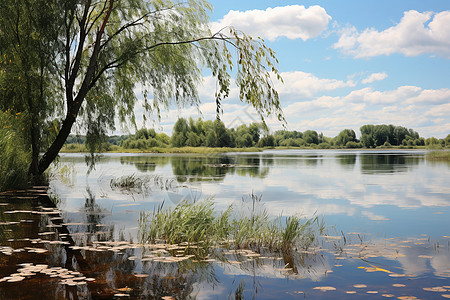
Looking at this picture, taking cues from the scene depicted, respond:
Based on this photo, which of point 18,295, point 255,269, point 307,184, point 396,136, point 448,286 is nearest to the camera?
point 18,295

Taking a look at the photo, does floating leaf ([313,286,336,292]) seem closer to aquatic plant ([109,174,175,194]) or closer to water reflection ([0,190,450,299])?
water reflection ([0,190,450,299])

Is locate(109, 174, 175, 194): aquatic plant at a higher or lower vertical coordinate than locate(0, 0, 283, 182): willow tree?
lower

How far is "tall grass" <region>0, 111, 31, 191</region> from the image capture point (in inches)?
455

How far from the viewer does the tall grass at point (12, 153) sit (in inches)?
455

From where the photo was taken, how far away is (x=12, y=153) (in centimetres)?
1220

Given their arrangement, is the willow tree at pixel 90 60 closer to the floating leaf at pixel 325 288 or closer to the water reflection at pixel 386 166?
the floating leaf at pixel 325 288

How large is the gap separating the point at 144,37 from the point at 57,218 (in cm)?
682

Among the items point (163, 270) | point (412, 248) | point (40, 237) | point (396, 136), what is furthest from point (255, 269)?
point (396, 136)

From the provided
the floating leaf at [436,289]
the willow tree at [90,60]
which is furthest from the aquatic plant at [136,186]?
the floating leaf at [436,289]

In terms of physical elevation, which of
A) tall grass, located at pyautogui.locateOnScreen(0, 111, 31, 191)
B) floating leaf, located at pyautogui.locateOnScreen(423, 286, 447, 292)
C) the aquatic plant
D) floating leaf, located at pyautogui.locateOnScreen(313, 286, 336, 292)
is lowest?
floating leaf, located at pyautogui.locateOnScreen(423, 286, 447, 292)

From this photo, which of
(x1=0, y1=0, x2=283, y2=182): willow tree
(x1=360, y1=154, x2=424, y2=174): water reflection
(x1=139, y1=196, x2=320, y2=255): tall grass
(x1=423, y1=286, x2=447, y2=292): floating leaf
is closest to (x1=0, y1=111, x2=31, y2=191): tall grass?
(x1=0, y1=0, x2=283, y2=182): willow tree

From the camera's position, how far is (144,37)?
13.2 metres

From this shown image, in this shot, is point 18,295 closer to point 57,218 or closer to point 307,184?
point 57,218

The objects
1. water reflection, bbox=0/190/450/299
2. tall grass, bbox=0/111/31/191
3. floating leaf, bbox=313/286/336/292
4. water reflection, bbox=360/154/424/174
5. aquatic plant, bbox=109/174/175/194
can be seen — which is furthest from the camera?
water reflection, bbox=360/154/424/174
